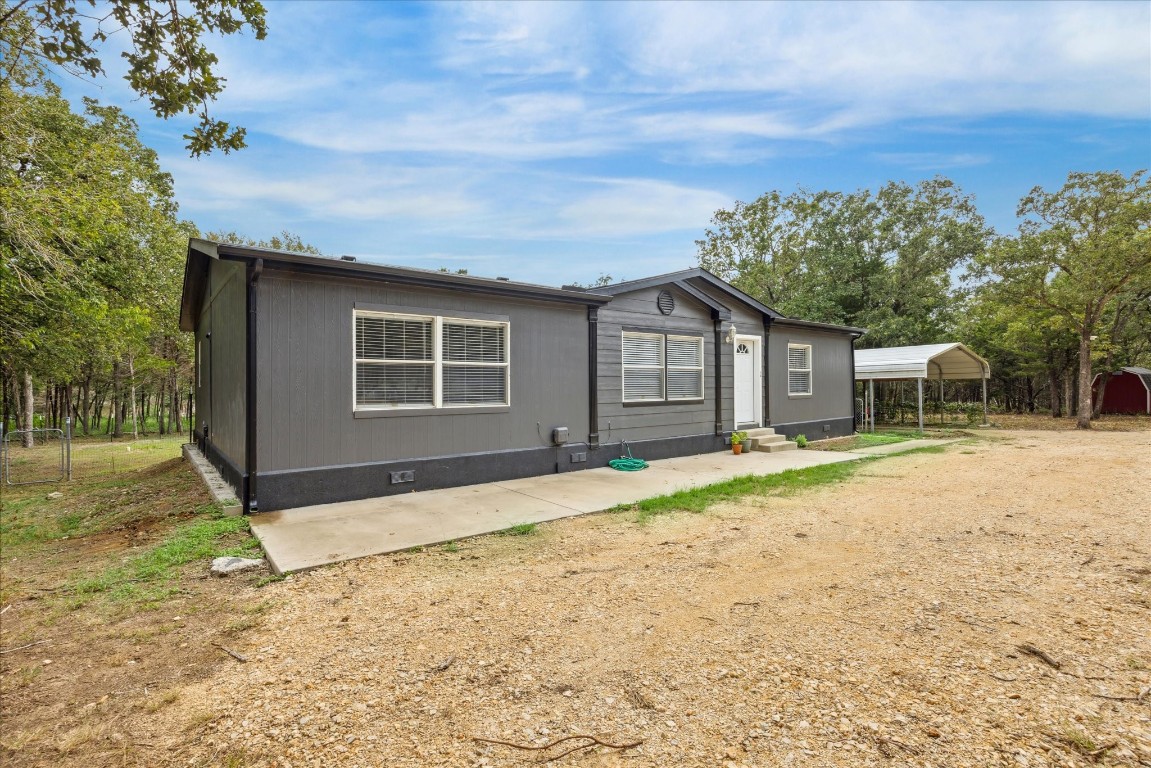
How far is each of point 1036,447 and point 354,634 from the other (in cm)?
1462

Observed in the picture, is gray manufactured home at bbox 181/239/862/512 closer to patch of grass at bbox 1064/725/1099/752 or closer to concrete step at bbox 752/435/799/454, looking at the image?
concrete step at bbox 752/435/799/454

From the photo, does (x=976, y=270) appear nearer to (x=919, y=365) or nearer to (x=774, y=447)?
(x=919, y=365)

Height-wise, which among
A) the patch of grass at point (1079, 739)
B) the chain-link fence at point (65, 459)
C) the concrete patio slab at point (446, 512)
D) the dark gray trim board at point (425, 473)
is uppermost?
the dark gray trim board at point (425, 473)

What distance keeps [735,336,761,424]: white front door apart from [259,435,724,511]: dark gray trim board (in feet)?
9.14

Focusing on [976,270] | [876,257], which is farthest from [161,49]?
[976,270]

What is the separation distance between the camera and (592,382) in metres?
8.63

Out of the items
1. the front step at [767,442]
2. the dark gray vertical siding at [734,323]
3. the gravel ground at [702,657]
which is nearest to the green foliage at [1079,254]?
the dark gray vertical siding at [734,323]

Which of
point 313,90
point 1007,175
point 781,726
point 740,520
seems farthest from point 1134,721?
point 1007,175

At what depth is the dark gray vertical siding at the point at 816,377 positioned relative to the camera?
12000 mm

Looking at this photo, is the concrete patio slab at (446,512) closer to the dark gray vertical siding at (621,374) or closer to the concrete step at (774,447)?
the dark gray vertical siding at (621,374)

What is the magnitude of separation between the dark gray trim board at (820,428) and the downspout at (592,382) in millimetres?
5145

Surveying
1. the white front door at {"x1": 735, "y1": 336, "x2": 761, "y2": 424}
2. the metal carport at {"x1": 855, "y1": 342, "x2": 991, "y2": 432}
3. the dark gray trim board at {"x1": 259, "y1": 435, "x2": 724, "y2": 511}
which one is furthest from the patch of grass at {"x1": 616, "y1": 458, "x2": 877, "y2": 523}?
the metal carport at {"x1": 855, "y1": 342, "x2": 991, "y2": 432}

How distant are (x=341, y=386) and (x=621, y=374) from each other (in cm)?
456

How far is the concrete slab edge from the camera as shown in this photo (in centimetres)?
557
